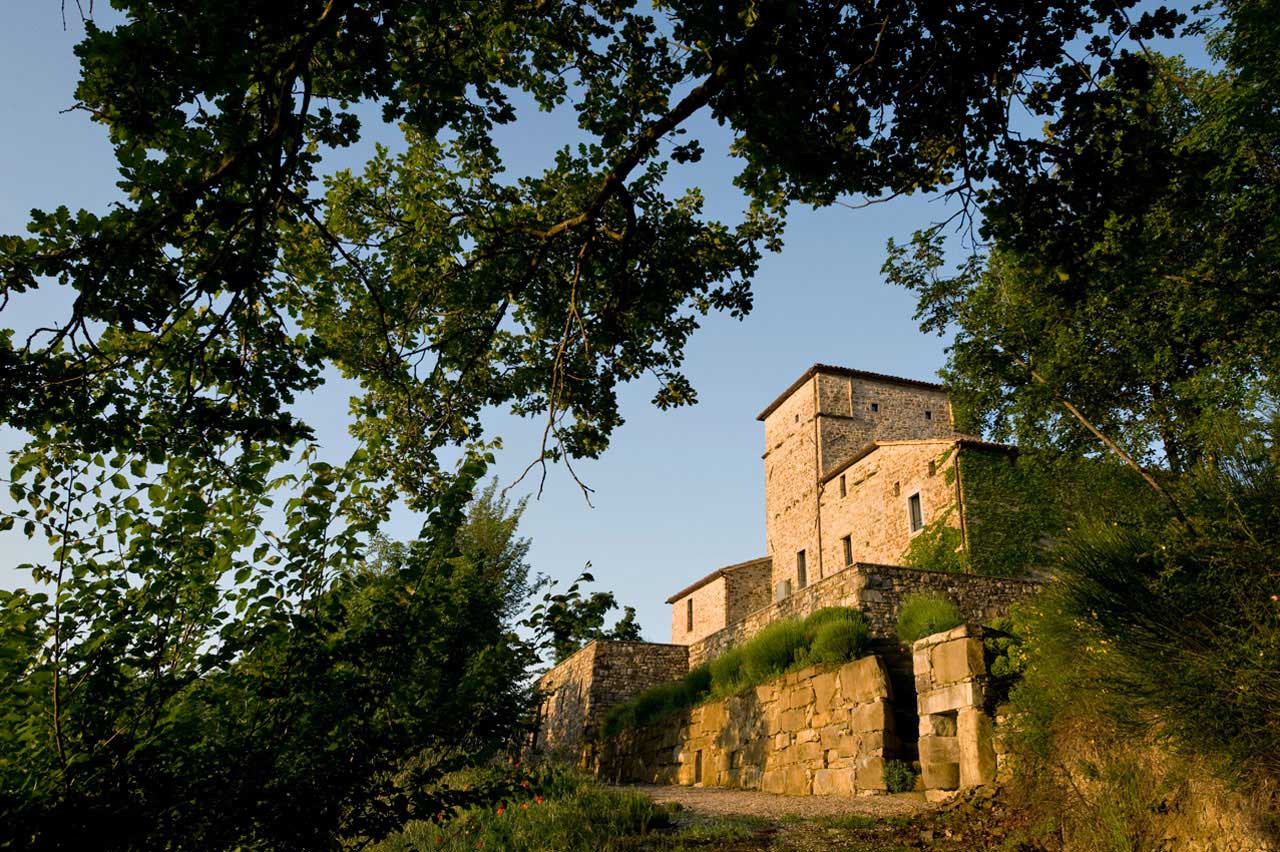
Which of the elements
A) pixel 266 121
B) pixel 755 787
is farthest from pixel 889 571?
pixel 266 121

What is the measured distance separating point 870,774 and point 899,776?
1.25 feet

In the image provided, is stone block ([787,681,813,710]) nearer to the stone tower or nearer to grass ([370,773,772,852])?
grass ([370,773,772,852])

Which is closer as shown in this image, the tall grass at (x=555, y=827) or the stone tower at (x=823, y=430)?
the tall grass at (x=555, y=827)

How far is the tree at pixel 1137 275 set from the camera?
17.6ft

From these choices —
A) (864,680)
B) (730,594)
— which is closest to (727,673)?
(864,680)

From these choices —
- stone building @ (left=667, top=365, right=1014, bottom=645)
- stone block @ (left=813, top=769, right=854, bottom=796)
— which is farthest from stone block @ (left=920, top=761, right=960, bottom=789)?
stone building @ (left=667, top=365, right=1014, bottom=645)

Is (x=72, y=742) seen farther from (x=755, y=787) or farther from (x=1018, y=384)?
(x=1018, y=384)

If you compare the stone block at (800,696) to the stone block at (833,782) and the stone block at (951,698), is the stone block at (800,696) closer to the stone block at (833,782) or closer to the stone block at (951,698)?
the stone block at (833,782)

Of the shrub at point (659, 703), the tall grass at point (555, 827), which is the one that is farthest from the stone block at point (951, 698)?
the shrub at point (659, 703)

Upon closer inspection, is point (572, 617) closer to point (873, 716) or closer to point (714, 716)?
point (873, 716)

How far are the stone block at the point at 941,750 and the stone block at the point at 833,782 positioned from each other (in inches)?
67.0

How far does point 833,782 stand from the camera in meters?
10.4

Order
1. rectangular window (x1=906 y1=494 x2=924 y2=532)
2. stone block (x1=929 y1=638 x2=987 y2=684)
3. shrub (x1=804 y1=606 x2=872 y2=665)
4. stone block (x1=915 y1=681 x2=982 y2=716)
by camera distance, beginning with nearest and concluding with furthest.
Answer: stone block (x1=915 y1=681 x2=982 y2=716), stone block (x1=929 y1=638 x2=987 y2=684), shrub (x1=804 y1=606 x2=872 y2=665), rectangular window (x1=906 y1=494 x2=924 y2=532)

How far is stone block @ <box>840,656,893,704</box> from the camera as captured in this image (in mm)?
10125
